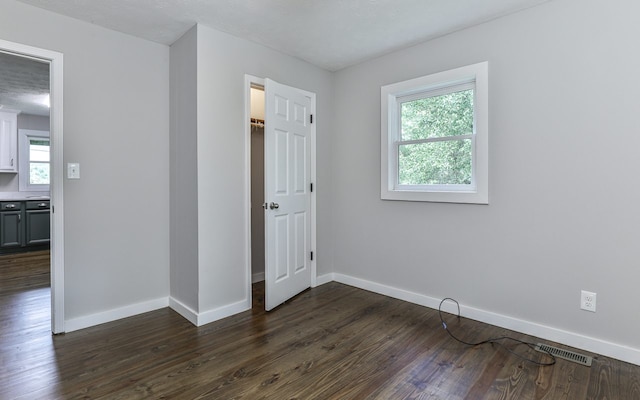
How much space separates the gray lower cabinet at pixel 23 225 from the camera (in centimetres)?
509

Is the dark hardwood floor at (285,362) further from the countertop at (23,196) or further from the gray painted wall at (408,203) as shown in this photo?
the countertop at (23,196)

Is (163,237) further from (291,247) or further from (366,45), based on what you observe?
(366,45)

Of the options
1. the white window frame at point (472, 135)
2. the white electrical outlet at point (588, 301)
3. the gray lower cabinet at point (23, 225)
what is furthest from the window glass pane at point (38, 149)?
the white electrical outlet at point (588, 301)

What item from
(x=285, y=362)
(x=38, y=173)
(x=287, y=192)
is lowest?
(x=285, y=362)

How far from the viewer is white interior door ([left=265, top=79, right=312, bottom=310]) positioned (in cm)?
292

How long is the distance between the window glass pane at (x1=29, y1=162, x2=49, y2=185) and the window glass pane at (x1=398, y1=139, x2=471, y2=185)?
6.54 m

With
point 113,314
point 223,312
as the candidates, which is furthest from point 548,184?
point 113,314

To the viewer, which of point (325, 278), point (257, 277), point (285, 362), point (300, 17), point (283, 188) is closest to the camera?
point (285, 362)

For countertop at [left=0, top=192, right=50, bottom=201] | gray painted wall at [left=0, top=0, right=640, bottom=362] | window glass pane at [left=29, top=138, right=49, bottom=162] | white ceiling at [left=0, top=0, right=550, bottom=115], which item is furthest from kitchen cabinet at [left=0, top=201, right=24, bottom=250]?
white ceiling at [left=0, top=0, right=550, bottom=115]

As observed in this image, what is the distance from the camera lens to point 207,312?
8.80 feet

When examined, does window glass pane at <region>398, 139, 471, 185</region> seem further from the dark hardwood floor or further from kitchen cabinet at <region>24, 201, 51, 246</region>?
kitchen cabinet at <region>24, 201, 51, 246</region>

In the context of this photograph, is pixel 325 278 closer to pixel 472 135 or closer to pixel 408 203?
pixel 408 203

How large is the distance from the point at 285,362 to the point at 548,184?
87.0 inches

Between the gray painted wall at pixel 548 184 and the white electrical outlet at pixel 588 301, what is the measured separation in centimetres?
3
